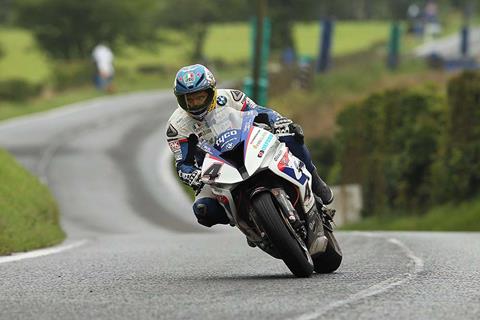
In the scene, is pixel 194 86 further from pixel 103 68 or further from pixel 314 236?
pixel 103 68

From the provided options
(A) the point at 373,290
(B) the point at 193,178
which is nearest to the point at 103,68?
(B) the point at 193,178

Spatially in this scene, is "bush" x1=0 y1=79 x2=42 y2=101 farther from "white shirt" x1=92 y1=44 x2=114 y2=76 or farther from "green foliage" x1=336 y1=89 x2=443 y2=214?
"green foliage" x1=336 y1=89 x2=443 y2=214

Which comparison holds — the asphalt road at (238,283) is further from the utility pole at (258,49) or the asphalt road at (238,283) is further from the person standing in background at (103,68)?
the person standing in background at (103,68)

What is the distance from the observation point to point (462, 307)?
7734 millimetres

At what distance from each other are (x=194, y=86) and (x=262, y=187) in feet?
3.37

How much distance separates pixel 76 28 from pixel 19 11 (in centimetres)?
439

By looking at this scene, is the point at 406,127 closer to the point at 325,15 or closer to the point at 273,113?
the point at 273,113

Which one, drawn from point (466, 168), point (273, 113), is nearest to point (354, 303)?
point (273, 113)

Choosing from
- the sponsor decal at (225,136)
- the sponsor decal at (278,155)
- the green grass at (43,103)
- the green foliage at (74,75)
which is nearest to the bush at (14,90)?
the green grass at (43,103)

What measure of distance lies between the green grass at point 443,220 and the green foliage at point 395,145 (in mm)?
685

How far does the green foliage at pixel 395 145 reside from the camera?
2534cm

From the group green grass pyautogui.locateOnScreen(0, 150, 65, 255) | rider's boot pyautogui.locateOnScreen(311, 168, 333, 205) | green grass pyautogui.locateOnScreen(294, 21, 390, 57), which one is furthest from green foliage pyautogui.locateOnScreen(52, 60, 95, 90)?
rider's boot pyautogui.locateOnScreen(311, 168, 333, 205)

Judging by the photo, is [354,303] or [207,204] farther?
[207,204]

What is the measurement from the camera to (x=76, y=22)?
257 feet
